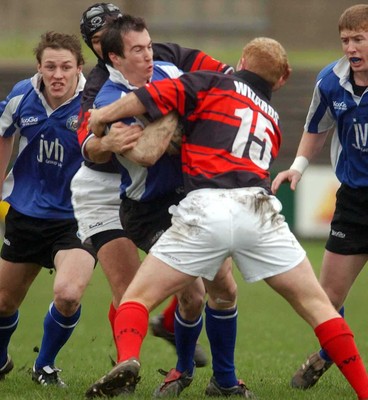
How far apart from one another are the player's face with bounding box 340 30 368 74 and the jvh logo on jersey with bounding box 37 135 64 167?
5.89ft

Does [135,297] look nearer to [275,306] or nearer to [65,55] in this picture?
[65,55]

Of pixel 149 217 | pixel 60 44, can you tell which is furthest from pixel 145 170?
pixel 60 44

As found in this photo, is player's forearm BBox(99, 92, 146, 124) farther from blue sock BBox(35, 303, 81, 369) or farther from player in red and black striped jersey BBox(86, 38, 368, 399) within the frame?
blue sock BBox(35, 303, 81, 369)

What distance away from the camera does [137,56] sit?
5.72 m

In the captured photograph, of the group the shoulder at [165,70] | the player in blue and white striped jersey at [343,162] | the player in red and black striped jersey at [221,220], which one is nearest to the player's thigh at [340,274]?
the player in blue and white striped jersey at [343,162]

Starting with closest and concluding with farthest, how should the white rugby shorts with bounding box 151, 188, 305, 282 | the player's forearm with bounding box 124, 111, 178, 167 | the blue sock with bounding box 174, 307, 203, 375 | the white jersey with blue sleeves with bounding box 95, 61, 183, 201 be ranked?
the white rugby shorts with bounding box 151, 188, 305, 282
the player's forearm with bounding box 124, 111, 178, 167
the white jersey with blue sleeves with bounding box 95, 61, 183, 201
the blue sock with bounding box 174, 307, 203, 375

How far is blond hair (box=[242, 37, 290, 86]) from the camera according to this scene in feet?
17.9

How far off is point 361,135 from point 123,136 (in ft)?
5.35

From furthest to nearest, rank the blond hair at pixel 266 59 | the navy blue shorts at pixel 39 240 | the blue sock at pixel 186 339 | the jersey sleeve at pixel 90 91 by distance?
the navy blue shorts at pixel 39 240
the blue sock at pixel 186 339
the jersey sleeve at pixel 90 91
the blond hair at pixel 266 59

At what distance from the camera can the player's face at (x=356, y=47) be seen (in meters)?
6.13

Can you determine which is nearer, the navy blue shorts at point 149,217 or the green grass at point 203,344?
the navy blue shorts at point 149,217

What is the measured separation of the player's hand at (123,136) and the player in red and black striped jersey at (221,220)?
0.22ft

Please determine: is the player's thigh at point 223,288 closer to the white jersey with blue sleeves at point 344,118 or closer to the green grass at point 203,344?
the green grass at point 203,344

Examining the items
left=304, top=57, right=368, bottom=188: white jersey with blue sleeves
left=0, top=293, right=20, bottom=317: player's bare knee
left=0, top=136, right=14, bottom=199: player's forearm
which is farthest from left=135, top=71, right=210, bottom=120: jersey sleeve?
left=0, top=293, right=20, bottom=317: player's bare knee
